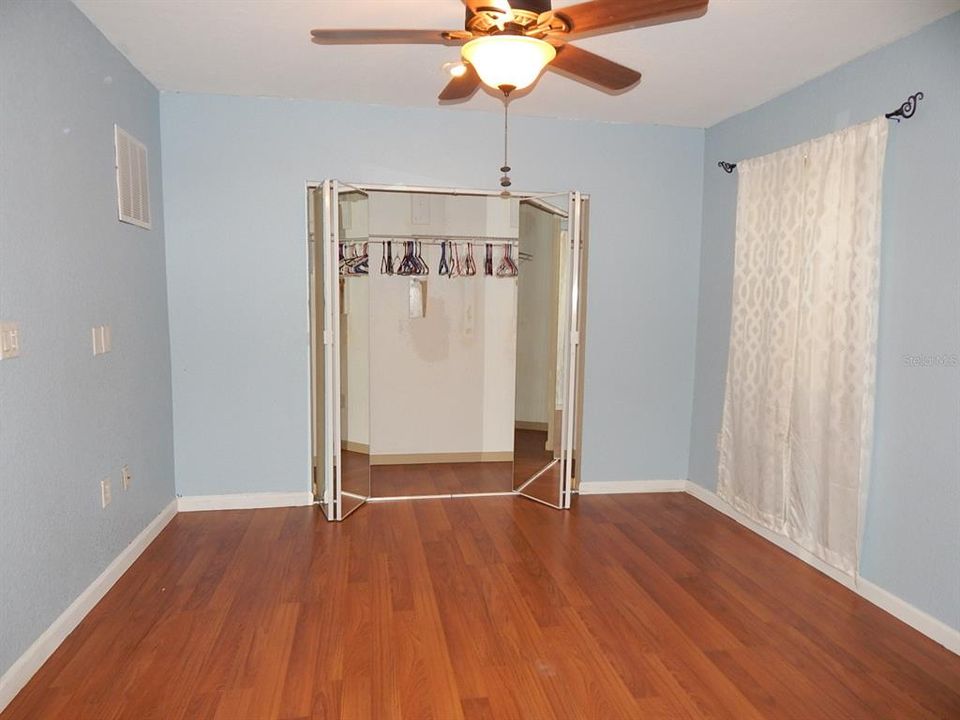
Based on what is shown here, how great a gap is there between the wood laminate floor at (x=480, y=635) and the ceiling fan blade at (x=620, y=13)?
85.5 inches

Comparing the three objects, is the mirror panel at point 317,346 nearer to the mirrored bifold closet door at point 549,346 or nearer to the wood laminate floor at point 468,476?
the wood laminate floor at point 468,476

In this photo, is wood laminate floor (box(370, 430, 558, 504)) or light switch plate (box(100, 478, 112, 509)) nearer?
light switch plate (box(100, 478, 112, 509))

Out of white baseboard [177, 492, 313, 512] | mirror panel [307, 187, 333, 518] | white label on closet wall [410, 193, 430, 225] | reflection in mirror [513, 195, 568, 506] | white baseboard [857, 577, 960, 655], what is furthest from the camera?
white label on closet wall [410, 193, 430, 225]

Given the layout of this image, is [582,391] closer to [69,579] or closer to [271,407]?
[271,407]

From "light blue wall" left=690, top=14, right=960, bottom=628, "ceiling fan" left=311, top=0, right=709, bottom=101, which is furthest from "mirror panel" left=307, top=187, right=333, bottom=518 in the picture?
"light blue wall" left=690, top=14, right=960, bottom=628

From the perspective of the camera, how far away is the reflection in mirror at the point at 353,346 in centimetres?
368

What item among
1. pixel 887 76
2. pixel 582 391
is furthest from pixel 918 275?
pixel 582 391

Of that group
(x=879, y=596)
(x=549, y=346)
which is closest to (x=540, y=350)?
(x=549, y=346)

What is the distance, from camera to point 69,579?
2.46 meters

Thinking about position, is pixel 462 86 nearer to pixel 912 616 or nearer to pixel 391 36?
pixel 391 36

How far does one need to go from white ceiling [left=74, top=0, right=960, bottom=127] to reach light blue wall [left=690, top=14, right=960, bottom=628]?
0.59 feet

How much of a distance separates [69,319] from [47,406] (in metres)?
0.37

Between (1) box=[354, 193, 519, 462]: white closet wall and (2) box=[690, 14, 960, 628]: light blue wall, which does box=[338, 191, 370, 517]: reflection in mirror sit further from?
(2) box=[690, 14, 960, 628]: light blue wall

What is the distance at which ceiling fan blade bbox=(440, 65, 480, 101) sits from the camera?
8.30 feet
